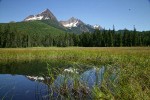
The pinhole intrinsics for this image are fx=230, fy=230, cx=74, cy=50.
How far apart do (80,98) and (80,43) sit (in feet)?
366

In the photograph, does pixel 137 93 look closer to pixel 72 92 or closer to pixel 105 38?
pixel 72 92

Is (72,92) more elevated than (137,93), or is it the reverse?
(137,93)

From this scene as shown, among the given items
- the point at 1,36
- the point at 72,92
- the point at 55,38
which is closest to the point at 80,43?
the point at 55,38

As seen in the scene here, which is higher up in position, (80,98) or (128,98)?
(128,98)

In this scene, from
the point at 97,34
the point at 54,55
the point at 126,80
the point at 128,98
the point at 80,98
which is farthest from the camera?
the point at 97,34

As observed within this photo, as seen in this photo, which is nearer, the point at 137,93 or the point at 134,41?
the point at 137,93

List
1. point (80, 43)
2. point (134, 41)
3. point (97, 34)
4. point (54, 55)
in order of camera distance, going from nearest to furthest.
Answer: point (54, 55), point (134, 41), point (97, 34), point (80, 43)

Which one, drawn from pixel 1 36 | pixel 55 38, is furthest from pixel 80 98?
pixel 55 38

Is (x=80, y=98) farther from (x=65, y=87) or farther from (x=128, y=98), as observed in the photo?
(x=128, y=98)

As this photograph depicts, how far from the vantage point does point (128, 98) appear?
5.45 metres

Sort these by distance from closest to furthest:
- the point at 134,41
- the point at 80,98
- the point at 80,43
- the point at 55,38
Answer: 1. the point at 80,98
2. the point at 134,41
3. the point at 80,43
4. the point at 55,38

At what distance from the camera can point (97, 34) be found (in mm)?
108312

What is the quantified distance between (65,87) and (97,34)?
100 meters

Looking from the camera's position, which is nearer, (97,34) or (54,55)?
(54,55)
